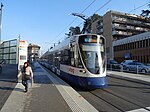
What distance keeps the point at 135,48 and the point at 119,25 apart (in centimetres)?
2272

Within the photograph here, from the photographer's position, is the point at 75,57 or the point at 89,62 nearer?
the point at 89,62

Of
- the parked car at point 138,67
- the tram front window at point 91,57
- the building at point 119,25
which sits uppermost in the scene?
the building at point 119,25

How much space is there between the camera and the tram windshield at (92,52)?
42.5 feet

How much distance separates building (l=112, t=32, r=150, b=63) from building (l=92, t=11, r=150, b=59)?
7.09m

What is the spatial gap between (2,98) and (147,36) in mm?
48878

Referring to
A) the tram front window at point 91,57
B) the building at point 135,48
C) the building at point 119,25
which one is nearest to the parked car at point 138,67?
Answer: the tram front window at point 91,57

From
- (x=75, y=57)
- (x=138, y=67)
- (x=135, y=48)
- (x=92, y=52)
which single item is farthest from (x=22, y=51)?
(x=135, y=48)

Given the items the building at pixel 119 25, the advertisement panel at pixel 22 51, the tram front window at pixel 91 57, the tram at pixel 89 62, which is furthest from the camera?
the building at pixel 119 25

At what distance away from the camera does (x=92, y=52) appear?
13195mm

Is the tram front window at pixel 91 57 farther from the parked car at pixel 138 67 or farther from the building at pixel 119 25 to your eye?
the building at pixel 119 25

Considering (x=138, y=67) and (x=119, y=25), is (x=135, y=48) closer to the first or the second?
(x=119, y=25)

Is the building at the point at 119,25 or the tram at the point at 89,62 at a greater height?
the building at the point at 119,25

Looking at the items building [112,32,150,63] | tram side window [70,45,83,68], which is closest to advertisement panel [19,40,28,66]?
tram side window [70,45,83,68]

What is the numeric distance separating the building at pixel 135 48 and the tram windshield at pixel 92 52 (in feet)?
142
